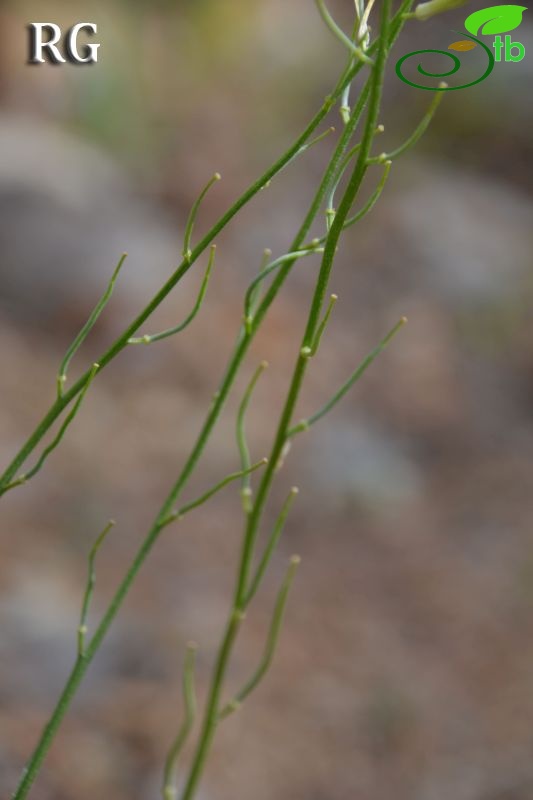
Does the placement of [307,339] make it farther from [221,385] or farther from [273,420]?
[273,420]

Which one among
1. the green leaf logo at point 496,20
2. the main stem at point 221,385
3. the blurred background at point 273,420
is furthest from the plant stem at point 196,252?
the blurred background at point 273,420

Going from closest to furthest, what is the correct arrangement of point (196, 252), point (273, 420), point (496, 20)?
point (196, 252) → point (496, 20) → point (273, 420)

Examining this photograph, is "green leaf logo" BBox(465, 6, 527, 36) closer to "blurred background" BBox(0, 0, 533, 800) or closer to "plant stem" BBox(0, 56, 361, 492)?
"plant stem" BBox(0, 56, 361, 492)

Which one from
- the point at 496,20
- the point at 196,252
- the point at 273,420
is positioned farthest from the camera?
the point at 273,420

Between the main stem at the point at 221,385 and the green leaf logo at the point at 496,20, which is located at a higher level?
the green leaf logo at the point at 496,20

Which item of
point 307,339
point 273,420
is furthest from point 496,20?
point 273,420

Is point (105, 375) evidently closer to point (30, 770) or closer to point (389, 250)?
point (389, 250)

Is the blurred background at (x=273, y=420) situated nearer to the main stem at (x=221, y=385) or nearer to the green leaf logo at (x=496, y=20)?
the main stem at (x=221, y=385)

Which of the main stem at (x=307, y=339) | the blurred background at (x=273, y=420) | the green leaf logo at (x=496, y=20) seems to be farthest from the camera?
the blurred background at (x=273, y=420)
